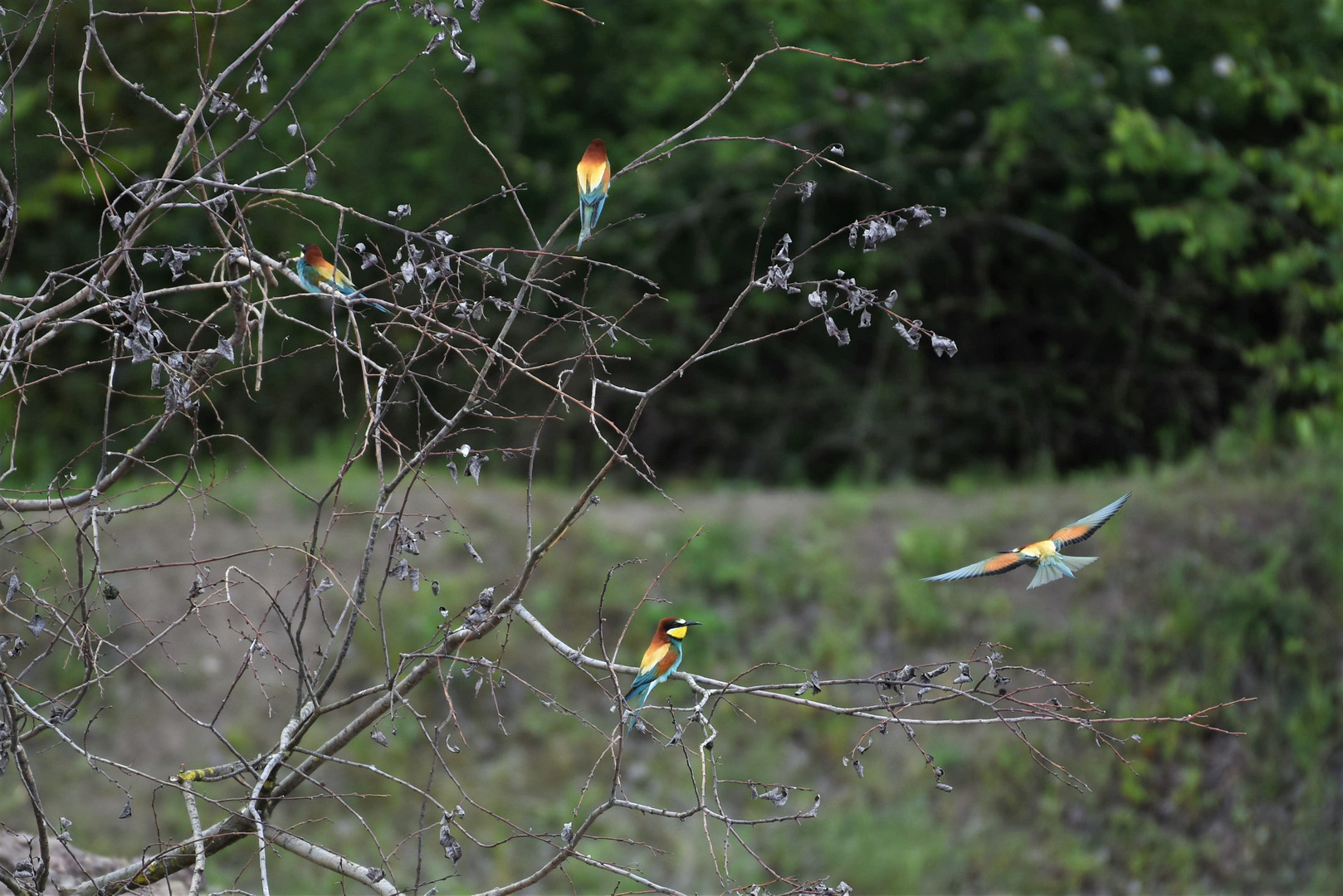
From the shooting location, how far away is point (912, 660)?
685 cm

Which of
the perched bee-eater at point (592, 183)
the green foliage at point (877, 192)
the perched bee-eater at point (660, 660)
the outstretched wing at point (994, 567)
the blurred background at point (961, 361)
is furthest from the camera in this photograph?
the green foliage at point (877, 192)

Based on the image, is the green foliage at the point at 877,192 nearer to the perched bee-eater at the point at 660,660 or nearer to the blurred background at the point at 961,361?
the blurred background at the point at 961,361

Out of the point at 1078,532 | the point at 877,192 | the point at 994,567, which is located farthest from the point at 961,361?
the point at 994,567

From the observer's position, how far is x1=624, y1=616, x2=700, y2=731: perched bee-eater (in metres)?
2.64

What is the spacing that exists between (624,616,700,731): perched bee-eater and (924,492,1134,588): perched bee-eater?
0.57 metres

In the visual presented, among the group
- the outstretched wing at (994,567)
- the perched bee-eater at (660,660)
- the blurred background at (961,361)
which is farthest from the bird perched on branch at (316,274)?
the blurred background at (961,361)

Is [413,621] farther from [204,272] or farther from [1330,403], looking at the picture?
[1330,403]

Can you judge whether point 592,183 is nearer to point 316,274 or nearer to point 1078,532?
point 316,274

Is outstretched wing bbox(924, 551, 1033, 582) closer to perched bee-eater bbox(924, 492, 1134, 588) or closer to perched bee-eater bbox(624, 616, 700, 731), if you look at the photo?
perched bee-eater bbox(924, 492, 1134, 588)

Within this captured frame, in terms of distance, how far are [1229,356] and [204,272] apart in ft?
21.6

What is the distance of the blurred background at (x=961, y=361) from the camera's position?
629 centimetres

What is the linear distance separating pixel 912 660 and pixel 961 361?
2.68 m

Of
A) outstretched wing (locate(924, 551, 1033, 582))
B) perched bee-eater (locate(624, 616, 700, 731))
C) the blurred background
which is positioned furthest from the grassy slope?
outstretched wing (locate(924, 551, 1033, 582))

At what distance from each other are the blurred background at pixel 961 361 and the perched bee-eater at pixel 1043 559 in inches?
137
